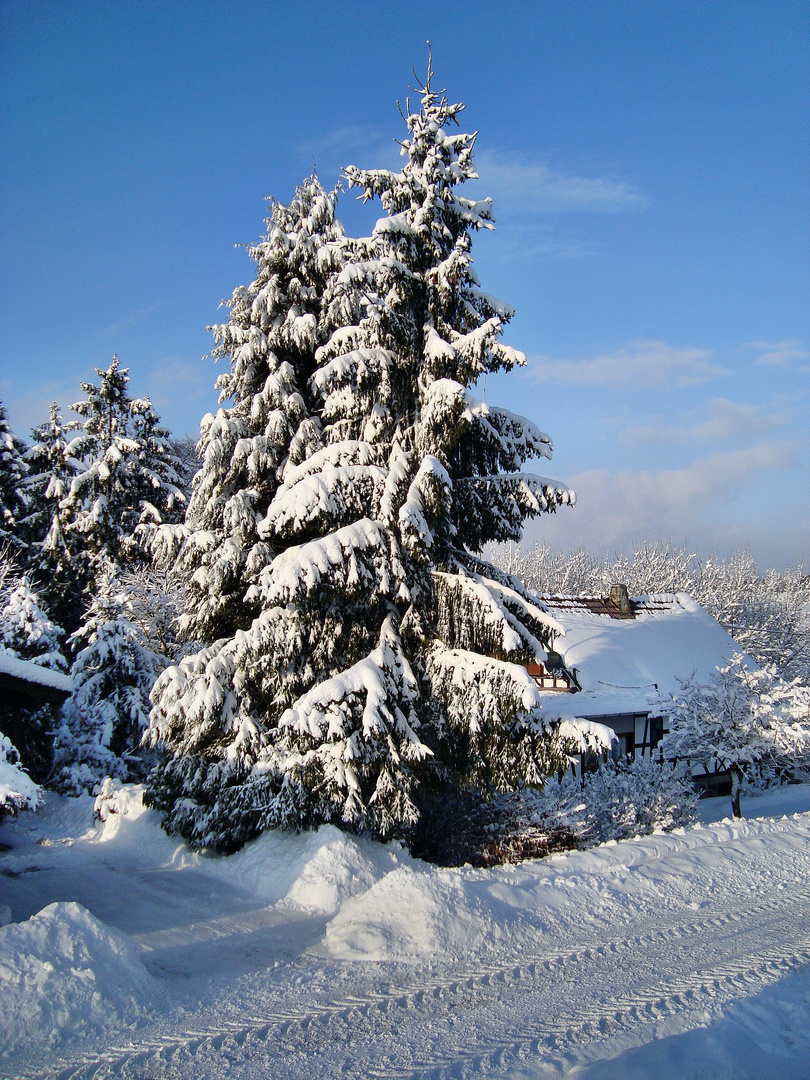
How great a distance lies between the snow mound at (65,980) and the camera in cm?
548

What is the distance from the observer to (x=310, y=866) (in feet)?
32.1

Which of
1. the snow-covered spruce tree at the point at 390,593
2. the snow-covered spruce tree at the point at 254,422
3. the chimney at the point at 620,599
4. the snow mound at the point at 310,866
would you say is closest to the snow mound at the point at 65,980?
the snow mound at the point at 310,866

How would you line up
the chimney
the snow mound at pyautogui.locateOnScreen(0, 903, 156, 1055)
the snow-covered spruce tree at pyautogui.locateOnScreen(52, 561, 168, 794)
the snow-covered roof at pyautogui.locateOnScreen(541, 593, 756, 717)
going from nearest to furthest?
the snow mound at pyautogui.locateOnScreen(0, 903, 156, 1055)
the snow-covered spruce tree at pyautogui.locateOnScreen(52, 561, 168, 794)
the snow-covered roof at pyautogui.locateOnScreen(541, 593, 756, 717)
the chimney

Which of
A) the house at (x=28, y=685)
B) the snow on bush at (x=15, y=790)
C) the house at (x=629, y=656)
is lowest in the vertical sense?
the snow on bush at (x=15, y=790)

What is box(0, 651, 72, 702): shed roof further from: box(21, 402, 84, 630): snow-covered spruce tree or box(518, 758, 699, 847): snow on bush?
box(21, 402, 84, 630): snow-covered spruce tree

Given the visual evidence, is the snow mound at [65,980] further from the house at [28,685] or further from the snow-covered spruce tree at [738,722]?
the snow-covered spruce tree at [738,722]

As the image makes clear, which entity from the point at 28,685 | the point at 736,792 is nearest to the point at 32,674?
the point at 28,685

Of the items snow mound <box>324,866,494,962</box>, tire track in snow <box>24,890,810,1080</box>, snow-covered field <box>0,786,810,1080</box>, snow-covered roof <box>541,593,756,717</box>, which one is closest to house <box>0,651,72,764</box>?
snow-covered field <box>0,786,810,1080</box>

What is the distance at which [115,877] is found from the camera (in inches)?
430

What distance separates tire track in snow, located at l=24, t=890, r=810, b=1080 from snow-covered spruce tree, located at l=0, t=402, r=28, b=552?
25.3m

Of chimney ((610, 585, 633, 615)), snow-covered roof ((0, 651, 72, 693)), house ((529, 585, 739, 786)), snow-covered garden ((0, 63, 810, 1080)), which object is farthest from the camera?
chimney ((610, 585, 633, 615))

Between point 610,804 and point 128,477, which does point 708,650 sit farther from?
point 128,477

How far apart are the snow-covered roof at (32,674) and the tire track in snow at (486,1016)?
8.17 m

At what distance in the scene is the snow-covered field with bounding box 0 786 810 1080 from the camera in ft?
17.6
